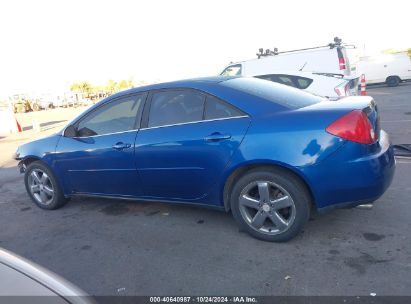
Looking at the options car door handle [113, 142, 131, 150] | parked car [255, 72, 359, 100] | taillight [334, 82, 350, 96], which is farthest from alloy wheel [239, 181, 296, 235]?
taillight [334, 82, 350, 96]

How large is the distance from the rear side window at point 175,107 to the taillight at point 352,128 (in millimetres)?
1275

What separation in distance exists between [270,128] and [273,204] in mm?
678

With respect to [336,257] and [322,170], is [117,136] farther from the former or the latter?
[336,257]

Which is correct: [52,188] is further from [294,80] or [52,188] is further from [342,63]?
[342,63]

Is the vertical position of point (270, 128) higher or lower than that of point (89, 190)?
higher

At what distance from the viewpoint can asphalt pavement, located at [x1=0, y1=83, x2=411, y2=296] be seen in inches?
117

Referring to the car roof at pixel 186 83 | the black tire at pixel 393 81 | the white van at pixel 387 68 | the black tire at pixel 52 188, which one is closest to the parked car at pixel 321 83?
the car roof at pixel 186 83

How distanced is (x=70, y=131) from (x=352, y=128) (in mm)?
3234

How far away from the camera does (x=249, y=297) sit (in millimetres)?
2836

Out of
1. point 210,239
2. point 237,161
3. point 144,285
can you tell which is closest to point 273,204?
point 237,161

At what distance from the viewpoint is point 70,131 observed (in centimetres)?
477

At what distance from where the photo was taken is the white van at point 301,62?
10.7 metres

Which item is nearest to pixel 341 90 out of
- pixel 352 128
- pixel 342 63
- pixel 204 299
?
pixel 342 63

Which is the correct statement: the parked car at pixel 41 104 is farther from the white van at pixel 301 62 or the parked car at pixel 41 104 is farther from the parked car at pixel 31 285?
the parked car at pixel 31 285
